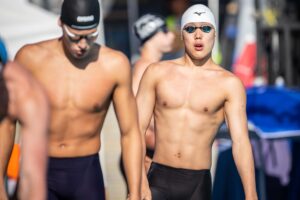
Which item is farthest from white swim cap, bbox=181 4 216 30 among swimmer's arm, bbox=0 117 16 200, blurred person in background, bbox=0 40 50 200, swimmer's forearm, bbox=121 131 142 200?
blurred person in background, bbox=0 40 50 200

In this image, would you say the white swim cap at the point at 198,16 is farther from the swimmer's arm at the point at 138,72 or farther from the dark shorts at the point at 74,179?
the dark shorts at the point at 74,179

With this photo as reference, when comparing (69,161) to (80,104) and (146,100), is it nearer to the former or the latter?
(80,104)

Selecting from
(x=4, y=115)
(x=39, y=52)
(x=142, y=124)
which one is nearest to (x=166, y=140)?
(x=142, y=124)

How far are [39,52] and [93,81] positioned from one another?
42cm

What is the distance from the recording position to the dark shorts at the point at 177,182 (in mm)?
5566

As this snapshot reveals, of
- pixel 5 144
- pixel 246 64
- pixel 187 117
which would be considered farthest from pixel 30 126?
pixel 246 64

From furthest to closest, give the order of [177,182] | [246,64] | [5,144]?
1. [246,64]
2. [177,182]
3. [5,144]

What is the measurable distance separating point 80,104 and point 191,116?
3.09 ft

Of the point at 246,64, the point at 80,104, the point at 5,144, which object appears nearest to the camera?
the point at 5,144

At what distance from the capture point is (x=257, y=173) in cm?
816

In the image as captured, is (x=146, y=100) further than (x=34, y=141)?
Yes

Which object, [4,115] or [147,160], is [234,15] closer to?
[147,160]

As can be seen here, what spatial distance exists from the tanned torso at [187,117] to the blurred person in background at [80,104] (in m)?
0.48

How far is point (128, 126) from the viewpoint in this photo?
16.8 ft
